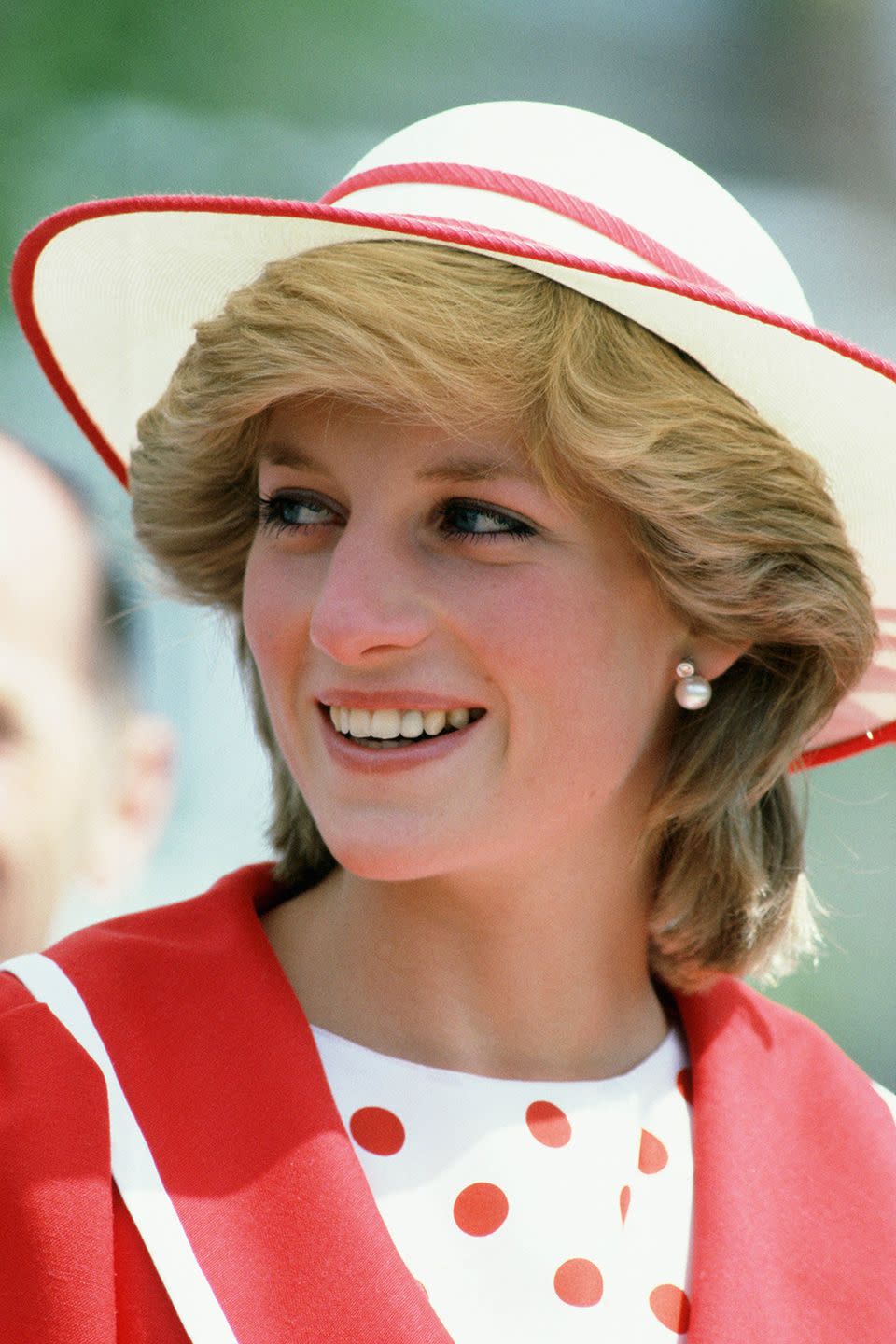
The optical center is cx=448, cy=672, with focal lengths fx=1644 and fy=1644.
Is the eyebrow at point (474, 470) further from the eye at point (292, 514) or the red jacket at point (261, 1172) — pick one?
the red jacket at point (261, 1172)

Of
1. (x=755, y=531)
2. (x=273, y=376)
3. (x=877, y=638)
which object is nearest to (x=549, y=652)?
(x=755, y=531)

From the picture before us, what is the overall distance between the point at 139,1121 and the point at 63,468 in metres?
1.32

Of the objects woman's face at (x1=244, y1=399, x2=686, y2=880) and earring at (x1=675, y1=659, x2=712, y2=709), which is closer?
woman's face at (x1=244, y1=399, x2=686, y2=880)

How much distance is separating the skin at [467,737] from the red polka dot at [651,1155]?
0.09 metres

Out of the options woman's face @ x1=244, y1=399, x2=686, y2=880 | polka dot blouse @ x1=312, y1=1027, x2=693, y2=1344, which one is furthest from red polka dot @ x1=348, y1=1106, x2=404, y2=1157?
woman's face @ x1=244, y1=399, x2=686, y2=880

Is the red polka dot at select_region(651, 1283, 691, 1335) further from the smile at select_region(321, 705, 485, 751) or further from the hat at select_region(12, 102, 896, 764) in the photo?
the hat at select_region(12, 102, 896, 764)

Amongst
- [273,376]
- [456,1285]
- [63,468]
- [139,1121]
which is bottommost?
[456,1285]

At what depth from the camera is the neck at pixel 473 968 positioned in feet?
5.82

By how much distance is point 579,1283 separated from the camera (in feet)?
5.33

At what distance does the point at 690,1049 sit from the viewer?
6.39 feet

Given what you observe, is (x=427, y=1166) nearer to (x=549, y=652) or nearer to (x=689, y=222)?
(x=549, y=652)

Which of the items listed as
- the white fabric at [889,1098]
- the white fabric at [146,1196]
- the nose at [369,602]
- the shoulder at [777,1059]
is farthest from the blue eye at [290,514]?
the white fabric at [889,1098]

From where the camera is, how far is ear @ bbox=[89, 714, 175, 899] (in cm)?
264

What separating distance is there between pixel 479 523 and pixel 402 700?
7.7 inches
